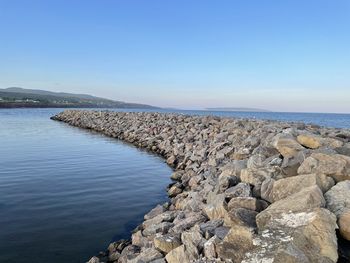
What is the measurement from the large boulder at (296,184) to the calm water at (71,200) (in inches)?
159

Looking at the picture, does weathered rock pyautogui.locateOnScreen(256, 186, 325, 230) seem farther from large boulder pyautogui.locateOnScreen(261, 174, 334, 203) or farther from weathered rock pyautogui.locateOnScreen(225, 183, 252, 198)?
weathered rock pyautogui.locateOnScreen(225, 183, 252, 198)

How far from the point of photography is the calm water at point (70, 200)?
7727 millimetres

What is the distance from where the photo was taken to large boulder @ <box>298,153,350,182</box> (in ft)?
20.2

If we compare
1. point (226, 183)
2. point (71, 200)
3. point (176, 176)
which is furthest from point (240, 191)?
point (176, 176)

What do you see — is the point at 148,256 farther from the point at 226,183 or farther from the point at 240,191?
the point at 226,183

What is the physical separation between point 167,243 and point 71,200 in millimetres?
5656

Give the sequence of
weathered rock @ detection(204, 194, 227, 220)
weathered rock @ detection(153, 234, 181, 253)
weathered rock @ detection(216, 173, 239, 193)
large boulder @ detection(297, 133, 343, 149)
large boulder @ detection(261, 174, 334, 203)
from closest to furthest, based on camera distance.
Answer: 1. large boulder @ detection(261, 174, 334, 203)
2. weathered rock @ detection(153, 234, 181, 253)
3. weathered rock @ detection(204, 194, 227, 220)
4. weathered rock @ detection(216, 173, 239, 193)
5. large boulder @ detection(297, 133, 343, 149)

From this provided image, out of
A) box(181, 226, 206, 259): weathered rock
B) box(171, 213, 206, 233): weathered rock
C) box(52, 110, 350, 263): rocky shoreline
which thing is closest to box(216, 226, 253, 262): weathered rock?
box(52, 110, 350, 263): rocky shoreline

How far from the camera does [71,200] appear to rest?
1091 centimetres

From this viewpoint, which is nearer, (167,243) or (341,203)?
(341,203)

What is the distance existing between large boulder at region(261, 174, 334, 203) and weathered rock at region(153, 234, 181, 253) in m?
1.81

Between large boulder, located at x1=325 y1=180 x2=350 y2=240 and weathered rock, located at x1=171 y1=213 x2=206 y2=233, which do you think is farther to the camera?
weathered rock, located at x1=171 y1=213 x2=206 y2=233

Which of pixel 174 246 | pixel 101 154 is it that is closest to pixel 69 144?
pixel 101 154

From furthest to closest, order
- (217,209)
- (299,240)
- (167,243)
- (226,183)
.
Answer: (226,183)
(217,209)
(167,243)
(299,240)
